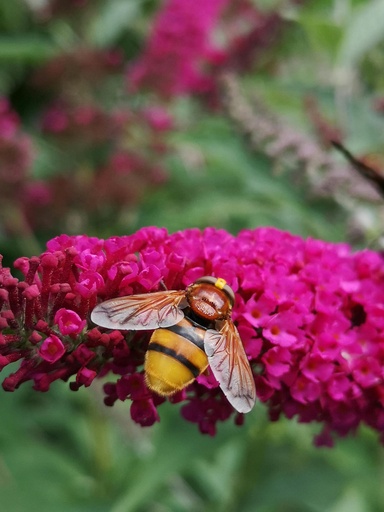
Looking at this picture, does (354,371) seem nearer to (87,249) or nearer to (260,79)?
(87,249)

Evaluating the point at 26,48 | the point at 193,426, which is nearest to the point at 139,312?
the point at 193,426

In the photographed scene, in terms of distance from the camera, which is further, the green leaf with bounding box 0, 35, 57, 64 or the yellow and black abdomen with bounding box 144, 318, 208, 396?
the green leaf with bounding box 0, 35, 57, 64

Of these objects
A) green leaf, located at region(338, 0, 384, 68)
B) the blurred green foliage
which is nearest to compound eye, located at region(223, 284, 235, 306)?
the blurred green foliage

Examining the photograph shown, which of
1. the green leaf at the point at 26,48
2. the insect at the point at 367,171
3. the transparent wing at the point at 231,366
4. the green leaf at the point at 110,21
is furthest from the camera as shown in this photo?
the green leaf at the point at 110,21

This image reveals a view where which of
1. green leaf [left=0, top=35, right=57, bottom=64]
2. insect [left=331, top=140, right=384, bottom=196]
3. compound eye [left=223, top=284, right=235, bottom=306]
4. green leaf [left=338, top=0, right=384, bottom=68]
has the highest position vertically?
green leaf [left=338, top=0, right=384, bottom=68]

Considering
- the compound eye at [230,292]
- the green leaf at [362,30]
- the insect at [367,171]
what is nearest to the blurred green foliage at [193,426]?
the green leaf at [362,30]

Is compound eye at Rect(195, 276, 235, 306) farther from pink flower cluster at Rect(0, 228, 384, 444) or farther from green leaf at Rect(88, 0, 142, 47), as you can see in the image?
green leaf at Rect(88, 0, 142, 47)

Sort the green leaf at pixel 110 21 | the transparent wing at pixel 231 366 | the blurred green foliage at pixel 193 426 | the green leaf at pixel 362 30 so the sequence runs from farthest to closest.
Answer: the green leaf at pixel 110 21, the green leaf at pixel 362 30, the blurred green foliage at pixel 193 426, the transparent wing at pixel 231 366

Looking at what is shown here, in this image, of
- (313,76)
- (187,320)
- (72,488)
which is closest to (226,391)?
(187,320)

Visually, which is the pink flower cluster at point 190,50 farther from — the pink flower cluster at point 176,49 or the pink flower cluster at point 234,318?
the pink flower cluster at point 234,318
